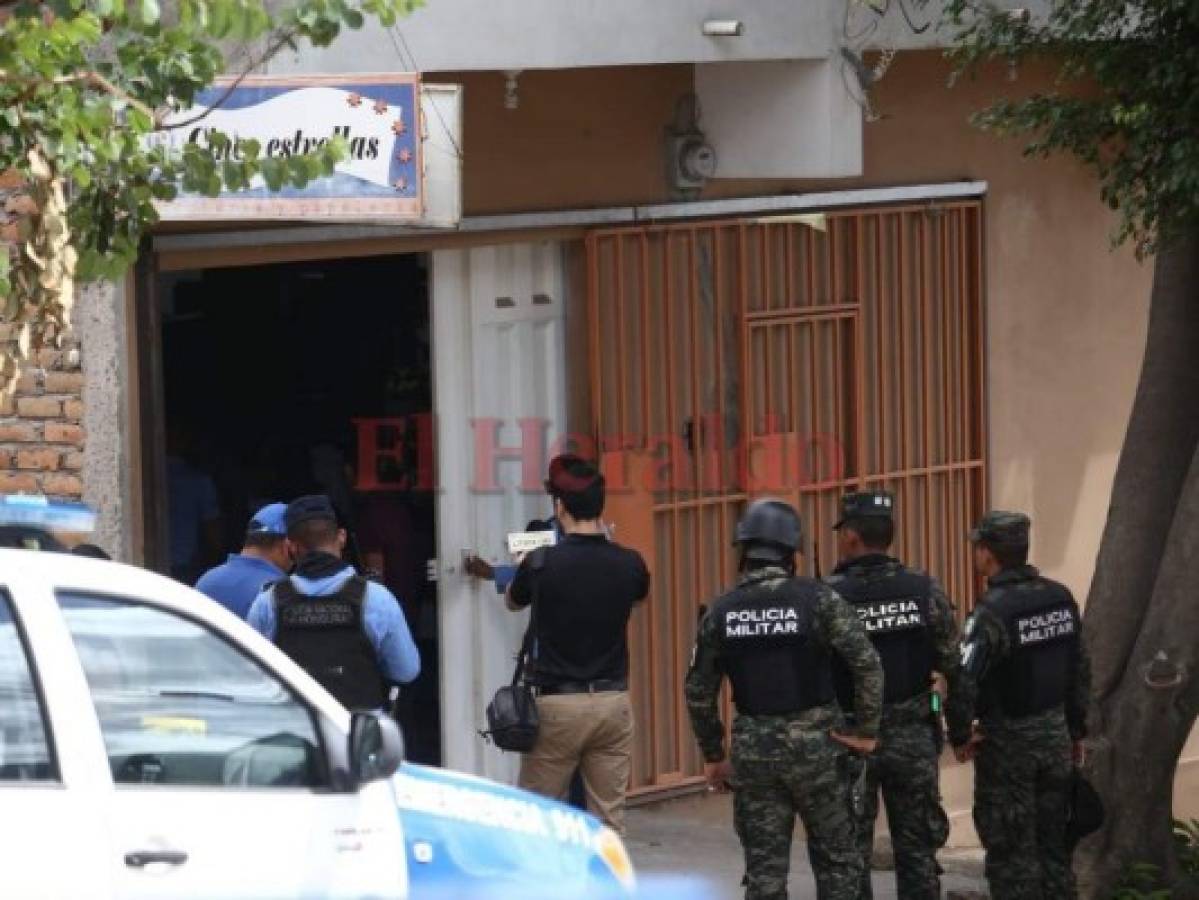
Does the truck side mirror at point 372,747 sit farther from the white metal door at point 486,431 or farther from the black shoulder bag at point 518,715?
the white metal door at point 486,431

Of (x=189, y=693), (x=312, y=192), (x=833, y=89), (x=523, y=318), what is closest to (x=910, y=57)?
(x=833, y=89)

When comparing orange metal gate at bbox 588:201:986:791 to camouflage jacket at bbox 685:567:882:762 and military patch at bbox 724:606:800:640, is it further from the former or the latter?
military patch at bbox 724:606:800:640

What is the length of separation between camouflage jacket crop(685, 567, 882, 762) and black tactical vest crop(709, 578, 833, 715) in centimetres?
3

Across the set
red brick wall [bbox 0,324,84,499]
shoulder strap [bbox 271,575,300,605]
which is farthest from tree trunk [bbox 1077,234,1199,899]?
red brick wall [bbox 0,324,84,499]

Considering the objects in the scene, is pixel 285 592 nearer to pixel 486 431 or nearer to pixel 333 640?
pixel 333 640

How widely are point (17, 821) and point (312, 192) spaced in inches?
165

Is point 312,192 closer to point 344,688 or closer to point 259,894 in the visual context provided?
point 344,688

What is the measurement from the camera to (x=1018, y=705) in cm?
968

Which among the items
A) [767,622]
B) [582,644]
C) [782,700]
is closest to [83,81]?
A: [767,622]

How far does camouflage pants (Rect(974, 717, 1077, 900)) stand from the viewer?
9.74 m

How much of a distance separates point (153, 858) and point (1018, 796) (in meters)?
4.93

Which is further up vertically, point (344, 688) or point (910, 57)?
point (910, 57)

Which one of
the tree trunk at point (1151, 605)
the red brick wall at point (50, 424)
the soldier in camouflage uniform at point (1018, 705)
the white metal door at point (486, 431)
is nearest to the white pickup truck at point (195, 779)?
the soldier in camouflage uniform at point (1018, 705)

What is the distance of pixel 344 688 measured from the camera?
8750mm
